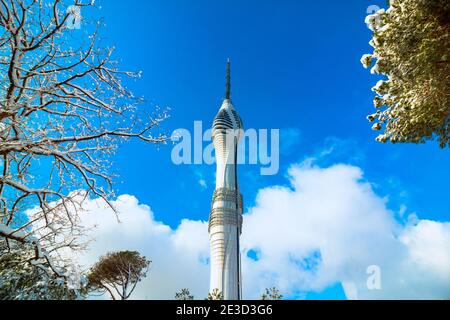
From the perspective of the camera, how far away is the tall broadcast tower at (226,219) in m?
54.4

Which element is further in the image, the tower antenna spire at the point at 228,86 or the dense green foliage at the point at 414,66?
the tower antenna spire at the point at 228,86

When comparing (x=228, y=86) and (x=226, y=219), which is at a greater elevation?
(x=228, y=86)

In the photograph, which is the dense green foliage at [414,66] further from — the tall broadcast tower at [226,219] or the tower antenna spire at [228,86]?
the tower antenna spire at [228,86]

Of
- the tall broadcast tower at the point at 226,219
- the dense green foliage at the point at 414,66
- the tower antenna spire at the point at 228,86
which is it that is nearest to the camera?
the dense green foliage at the point at 414,66

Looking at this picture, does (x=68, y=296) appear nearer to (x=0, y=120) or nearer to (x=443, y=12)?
(x=0, y=120)

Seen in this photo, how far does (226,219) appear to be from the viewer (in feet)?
186

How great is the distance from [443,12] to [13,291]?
78.3 ft

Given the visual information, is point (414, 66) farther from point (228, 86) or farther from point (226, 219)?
point (228, 86)

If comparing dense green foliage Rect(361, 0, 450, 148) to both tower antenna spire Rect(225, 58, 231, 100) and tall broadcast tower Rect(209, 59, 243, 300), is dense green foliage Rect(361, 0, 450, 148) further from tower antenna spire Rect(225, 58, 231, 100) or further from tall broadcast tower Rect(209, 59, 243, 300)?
tower antenna spire Rect(225, 58, 231, 100)

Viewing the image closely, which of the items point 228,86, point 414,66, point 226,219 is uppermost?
point 228,86

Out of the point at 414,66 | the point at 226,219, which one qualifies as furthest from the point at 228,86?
the point at 414,66

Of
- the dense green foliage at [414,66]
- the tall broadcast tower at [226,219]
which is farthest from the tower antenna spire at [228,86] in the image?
the dense green foliage at [414,66]

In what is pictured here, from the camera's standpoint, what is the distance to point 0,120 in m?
10.4
